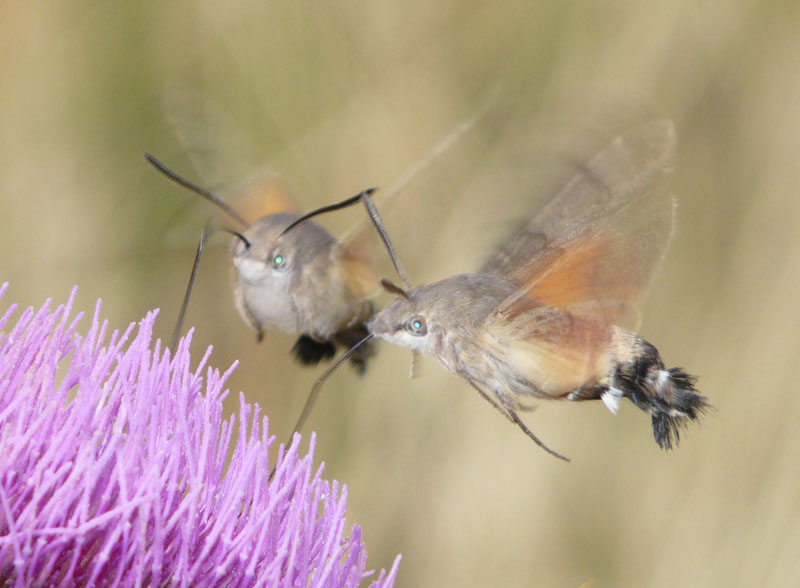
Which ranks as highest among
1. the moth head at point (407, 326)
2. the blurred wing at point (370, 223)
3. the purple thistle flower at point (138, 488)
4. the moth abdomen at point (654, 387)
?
the blurred wing at point (370, 223)

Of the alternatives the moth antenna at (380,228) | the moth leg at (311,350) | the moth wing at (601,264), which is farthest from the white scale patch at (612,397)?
the moth leg at (311,350)

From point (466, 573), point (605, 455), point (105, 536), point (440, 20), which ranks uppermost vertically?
point (440, 20)

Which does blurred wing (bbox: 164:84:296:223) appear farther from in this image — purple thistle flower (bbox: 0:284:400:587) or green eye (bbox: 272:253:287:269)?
purple thistle flower (bbox: 0:284:400:587)

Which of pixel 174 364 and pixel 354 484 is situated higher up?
pixel 354 484

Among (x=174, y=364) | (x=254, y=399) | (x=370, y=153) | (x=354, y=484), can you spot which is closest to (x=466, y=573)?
(x=354, y=484)

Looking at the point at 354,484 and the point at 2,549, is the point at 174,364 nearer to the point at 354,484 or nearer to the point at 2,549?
the point at 2,549

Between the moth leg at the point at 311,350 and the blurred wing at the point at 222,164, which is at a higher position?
the blurred wing at the point at 222,164

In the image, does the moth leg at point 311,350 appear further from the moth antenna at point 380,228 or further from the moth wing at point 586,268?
the moth wing at point 586,268
